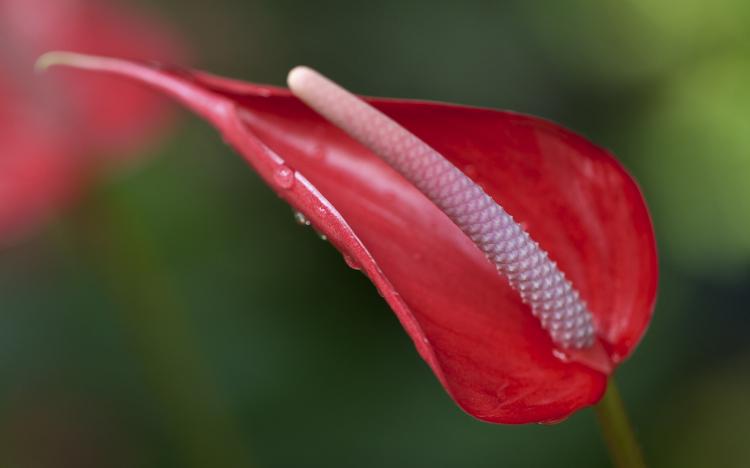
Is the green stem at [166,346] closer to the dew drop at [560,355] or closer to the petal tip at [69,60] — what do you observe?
the petal tip at [69,60]

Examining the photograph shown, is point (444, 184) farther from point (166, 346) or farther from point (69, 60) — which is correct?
point (166, 346)

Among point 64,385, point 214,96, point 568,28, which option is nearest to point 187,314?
point 64,385

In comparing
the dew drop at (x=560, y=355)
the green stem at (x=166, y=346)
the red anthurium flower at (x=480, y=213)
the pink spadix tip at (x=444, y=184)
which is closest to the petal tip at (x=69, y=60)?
the red anthurium flower at (x=480, y=213)

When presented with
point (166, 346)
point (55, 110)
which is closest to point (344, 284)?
point (166, 346)

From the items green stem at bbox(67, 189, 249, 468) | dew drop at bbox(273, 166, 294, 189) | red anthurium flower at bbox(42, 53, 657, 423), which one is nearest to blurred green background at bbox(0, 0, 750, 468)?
green stem at bbox(67, 189, 249, 468)

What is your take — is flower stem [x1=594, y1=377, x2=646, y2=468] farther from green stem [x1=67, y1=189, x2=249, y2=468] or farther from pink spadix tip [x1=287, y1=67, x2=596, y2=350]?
green stem [x1=67, y1=189, x2=249, y2=468]

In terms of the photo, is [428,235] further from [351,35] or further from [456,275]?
[351,35]
